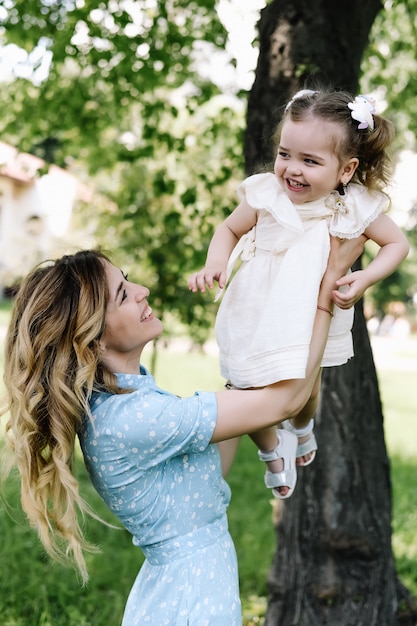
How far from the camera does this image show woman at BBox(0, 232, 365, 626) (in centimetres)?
230

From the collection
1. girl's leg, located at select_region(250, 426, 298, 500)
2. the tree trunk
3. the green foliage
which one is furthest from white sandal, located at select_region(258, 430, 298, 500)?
the green foliage

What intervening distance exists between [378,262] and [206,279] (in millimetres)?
517

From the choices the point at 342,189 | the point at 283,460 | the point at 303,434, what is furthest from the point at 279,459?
the point at 342,189

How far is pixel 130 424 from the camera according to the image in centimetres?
227

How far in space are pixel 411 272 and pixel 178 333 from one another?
33699 mm

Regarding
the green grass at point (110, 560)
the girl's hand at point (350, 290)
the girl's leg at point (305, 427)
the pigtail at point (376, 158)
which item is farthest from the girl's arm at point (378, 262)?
the green grass at point (110, 560)

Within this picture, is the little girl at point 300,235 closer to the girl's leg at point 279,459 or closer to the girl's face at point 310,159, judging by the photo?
the girl's face at point 310,159

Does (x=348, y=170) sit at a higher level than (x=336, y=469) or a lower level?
higher

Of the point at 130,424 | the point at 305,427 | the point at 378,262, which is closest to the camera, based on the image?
the point at 130,424

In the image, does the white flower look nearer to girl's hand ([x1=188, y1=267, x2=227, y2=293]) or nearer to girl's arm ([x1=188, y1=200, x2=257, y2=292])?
girl's arm ([x1=188, y1=200, x2=257, y2=292])

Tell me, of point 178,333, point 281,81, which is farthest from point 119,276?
point 178,333

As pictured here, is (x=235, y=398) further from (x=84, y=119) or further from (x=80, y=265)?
(x=84, y=119)

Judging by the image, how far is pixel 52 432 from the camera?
2340 millimetres

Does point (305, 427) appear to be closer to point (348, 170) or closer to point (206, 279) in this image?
point (206, 279)
